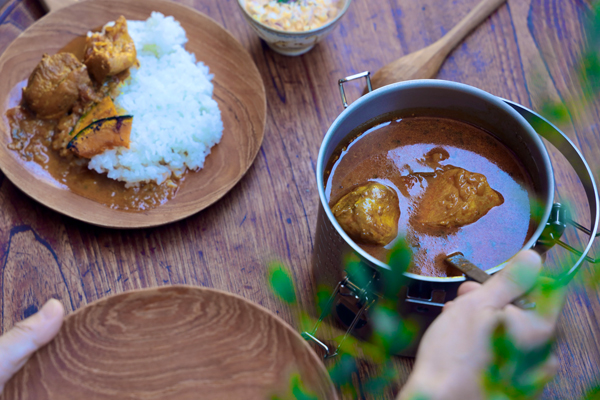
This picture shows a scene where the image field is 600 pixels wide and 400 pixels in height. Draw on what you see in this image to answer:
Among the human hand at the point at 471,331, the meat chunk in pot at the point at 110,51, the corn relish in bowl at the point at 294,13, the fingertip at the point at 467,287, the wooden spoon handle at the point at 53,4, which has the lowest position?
the fingertip at the point at 467,287

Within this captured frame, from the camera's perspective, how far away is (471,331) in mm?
640

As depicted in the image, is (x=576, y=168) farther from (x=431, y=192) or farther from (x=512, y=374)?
(x=512, y=374)

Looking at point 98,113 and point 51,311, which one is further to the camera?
point 98,113

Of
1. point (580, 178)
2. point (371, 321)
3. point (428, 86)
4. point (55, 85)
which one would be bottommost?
point (371, 321)

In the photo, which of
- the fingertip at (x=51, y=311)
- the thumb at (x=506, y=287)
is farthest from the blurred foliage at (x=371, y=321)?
the fingertip at (x=51, y=311)

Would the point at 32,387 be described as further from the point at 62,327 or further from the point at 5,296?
the point at 5,296

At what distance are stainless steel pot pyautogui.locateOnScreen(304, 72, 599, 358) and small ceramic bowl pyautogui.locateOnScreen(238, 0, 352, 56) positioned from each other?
47 centimetres

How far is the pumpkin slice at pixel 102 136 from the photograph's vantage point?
1292 mm

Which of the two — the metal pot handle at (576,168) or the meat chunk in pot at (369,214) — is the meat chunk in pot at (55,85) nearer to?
the meat chunk in pot at (369,214)

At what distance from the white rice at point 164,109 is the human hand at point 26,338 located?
485 millimetres

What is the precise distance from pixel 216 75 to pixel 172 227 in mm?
519

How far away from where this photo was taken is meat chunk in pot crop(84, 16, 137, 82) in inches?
53.0

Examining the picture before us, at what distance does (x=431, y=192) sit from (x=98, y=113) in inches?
38.4

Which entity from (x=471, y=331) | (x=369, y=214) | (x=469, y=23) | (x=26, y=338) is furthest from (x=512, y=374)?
(x=469, y=23)
